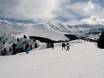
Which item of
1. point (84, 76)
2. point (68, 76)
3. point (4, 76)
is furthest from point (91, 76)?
point (4, 76)

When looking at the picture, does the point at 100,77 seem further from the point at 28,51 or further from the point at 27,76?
the point at 28,51

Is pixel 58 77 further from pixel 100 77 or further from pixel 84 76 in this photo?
pixel 100 77

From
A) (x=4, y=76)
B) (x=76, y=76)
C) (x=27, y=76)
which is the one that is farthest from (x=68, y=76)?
(x=4, y=76)

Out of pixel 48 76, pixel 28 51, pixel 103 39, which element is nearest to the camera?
pixel 48 76

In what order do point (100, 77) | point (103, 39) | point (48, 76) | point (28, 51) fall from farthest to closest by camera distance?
point (103, 39) < point (28, 51) < point (48, 76) < point (100, 77)

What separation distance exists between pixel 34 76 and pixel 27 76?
312mm

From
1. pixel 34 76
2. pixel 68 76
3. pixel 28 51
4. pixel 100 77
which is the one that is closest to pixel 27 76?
pixel 34 76

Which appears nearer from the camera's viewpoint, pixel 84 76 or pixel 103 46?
pixel 84 76

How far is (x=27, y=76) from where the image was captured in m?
9.94

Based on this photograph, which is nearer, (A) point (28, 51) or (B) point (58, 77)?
(B) point (58, 77)

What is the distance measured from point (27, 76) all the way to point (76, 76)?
2.17 m

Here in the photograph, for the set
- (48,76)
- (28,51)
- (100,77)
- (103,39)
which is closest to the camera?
(100,77)

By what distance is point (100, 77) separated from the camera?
360 inches

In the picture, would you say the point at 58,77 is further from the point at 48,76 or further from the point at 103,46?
the point at 103,46
